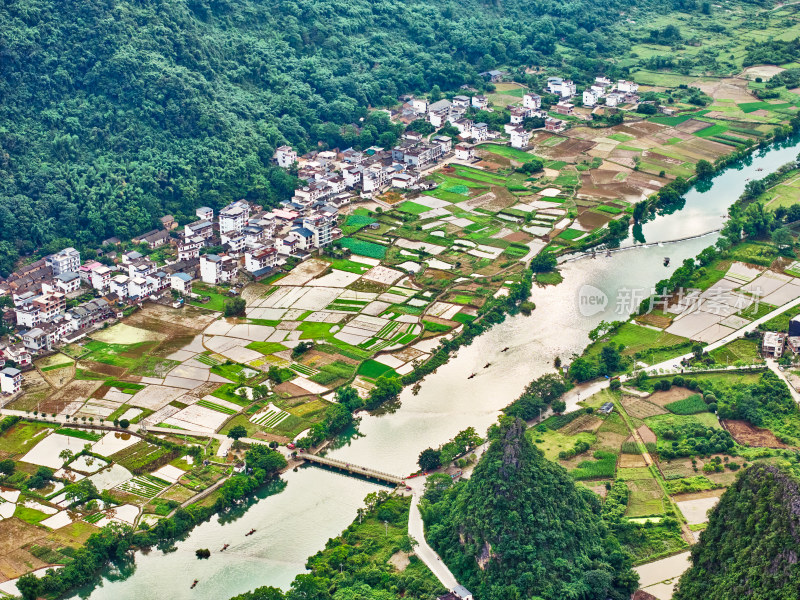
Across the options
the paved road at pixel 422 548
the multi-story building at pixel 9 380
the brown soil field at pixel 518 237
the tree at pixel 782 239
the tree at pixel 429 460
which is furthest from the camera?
the brown soil field at pixel 518 237

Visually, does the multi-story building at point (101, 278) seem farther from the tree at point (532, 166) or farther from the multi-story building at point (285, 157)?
the tree at point (532, 166)

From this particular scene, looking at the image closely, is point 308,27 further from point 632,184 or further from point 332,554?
point 332,554

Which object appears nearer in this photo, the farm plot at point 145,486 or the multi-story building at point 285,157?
the farm plot at point 145,486

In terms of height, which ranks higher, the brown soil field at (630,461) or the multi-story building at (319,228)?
the multi-story building at (319,228)

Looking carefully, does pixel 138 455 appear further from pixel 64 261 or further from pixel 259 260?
pixel 259 260

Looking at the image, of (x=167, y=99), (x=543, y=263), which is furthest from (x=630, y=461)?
(x=167, y=99)

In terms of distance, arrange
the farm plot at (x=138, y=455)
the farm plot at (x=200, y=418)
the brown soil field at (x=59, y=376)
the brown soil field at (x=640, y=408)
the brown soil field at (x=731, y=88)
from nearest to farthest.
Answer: the farm plot at (x=138, y=455), the brown soil field at (x=640, y=408), the farm plot at (x=200, y=418), the brown soil field at (x=59, y=376), the brown soil field at (x=731, y=88)

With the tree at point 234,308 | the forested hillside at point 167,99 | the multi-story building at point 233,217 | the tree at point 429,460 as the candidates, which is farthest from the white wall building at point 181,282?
the tree at point 429,460
